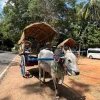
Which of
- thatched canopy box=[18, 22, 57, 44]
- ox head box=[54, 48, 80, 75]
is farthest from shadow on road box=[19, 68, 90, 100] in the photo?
thatched canopy box=[18, 22, 57, 44]

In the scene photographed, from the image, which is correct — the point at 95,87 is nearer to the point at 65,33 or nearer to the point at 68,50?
the point at 68,50

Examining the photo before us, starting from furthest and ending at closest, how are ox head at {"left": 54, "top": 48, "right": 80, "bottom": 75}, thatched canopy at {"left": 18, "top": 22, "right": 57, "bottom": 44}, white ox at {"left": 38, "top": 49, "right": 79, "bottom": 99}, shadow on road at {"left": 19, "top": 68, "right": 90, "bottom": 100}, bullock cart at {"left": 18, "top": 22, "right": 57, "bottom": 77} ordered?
1. bullock cart at {"left": 18, "top": 22, "right": 57, "bottom": 77}
2. thatched canopy at {"left": 18, "top": 22, "right": 57, "bottom": 44}
3. shadow on road at {"left": 19, "top": 68, "right": 90, "bottom": 100}
4. white ox at {"left": 38, "top": 49, "right": 79, "bottom": 99}
5. ox head at {"left": 54, "top": 48, "right": 80, "bottom": 75}

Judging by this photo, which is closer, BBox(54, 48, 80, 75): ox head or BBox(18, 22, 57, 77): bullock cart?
BBox(54, 48, 80, 75): ox head

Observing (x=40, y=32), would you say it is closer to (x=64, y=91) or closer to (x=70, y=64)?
(x=64, y=91)

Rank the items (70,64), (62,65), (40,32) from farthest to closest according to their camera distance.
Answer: (40,32) → (62,65) → (70,64)

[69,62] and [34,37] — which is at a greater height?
[34,37]

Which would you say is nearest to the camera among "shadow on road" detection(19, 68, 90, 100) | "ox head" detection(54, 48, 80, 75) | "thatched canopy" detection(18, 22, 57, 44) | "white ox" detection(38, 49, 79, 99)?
"ox head" detection(54, 48, 80, 75)

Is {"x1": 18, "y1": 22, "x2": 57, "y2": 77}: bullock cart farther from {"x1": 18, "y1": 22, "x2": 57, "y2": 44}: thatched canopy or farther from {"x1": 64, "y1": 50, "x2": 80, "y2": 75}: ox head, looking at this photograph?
{"x1": 64, "y1": 50, "x2": 80, "y2": 75}: ox head

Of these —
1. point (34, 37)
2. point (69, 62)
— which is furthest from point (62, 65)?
point (34, 37)

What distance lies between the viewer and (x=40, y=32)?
1277 centimetres

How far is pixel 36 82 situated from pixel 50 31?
317 centimetres

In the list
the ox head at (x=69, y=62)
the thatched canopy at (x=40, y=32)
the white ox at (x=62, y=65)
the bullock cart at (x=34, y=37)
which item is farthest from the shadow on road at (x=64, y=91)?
the thatched canopy at (x=40, y=32)

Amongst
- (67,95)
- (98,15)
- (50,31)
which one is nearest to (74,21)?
(98,15)

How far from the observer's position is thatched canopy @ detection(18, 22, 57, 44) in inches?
449
